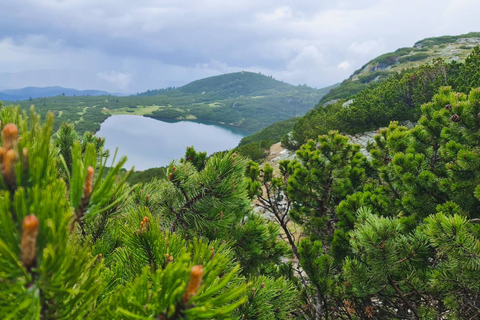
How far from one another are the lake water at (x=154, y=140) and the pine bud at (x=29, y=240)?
5034 cm

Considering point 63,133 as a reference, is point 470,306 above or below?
below

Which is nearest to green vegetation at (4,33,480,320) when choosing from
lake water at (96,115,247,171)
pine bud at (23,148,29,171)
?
pine bud at (23,148,29,171)

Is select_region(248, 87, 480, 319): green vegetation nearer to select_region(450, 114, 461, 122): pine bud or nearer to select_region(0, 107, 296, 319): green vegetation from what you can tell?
select_region(450, 114, 461, 122): pine bud

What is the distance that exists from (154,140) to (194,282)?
73.4 meters

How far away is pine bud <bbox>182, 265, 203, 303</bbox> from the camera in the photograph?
57 centimetres

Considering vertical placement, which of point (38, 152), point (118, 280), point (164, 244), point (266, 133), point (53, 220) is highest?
point (38, 152)

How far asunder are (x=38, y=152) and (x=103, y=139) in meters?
2.64

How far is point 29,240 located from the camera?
1.81 ft

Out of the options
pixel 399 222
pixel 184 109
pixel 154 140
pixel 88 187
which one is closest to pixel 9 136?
pixel 88 187

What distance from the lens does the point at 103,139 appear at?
3.12 metres

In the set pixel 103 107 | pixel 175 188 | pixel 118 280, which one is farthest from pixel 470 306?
pixel 103 107

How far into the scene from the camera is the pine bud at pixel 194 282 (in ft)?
1.87

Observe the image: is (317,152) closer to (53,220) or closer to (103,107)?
(53,220)

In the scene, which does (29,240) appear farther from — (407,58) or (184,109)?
(184,109)
